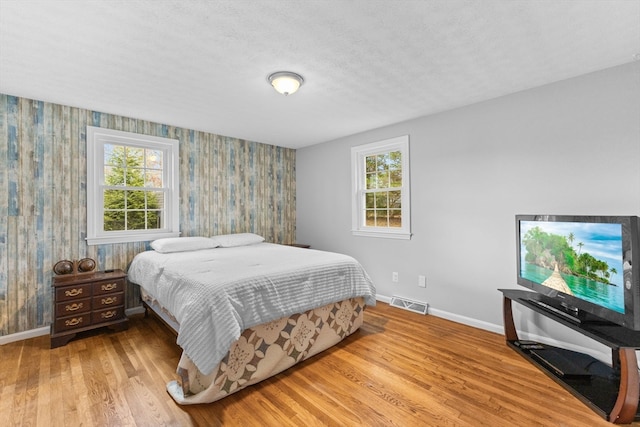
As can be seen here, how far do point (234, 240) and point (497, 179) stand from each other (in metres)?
3.25

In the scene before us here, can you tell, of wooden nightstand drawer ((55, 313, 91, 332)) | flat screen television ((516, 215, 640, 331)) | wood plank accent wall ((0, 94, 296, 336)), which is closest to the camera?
flat screen television ((516, 215, 640, 331))

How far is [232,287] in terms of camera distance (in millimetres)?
2047

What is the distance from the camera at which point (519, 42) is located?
1961 mm

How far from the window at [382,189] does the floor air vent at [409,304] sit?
81 centimetres

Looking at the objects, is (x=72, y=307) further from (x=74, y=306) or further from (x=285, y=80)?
(x=285, y=80)

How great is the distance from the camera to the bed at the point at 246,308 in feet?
6.19

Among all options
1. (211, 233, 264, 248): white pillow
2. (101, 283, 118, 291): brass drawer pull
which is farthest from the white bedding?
(211, 233, 264, 248): white pillow

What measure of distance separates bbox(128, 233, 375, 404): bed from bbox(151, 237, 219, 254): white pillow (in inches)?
5.3

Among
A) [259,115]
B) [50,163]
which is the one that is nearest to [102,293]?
[50,163]

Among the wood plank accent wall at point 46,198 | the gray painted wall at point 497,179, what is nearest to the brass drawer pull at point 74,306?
the wood plank accent wall at point 46,198

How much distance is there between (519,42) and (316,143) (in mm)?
3243

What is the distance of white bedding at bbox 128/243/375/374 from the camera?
1878mm

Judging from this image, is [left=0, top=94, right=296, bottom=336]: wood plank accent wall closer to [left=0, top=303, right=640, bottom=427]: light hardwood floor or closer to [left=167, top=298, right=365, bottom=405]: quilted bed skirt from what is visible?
[left=0, top=303, right=640, bottom=427]: light hardwood floor

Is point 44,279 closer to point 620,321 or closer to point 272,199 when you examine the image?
point 272,199
